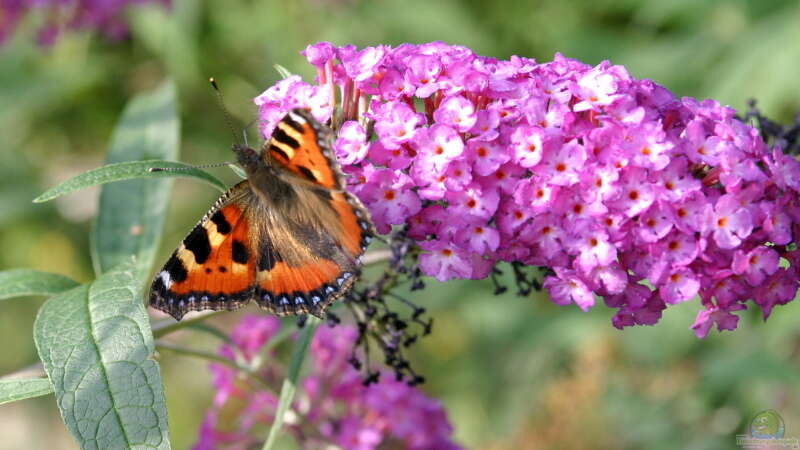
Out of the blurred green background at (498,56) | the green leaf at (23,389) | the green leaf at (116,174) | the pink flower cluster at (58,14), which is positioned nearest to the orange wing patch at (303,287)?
the green leaf at (116,174)

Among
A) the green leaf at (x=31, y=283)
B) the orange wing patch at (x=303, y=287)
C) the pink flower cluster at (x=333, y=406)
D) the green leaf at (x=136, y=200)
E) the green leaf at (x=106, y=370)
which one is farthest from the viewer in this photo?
the pink flower cluster at (x=333, y=406)

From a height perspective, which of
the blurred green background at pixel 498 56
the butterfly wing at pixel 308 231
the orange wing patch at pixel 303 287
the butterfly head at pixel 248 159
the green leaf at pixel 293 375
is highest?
the blurred green background at pixel 498 56

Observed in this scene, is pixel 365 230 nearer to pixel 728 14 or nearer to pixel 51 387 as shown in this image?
pixel 51 387

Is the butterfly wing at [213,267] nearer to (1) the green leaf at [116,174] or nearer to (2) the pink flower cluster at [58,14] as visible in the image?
(1) the green leaf at [116,174]

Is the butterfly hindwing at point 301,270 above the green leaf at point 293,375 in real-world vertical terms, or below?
above

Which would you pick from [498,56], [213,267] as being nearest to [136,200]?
[213,267]

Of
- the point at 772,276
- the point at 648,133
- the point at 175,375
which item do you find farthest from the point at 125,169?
the point at 175,375
